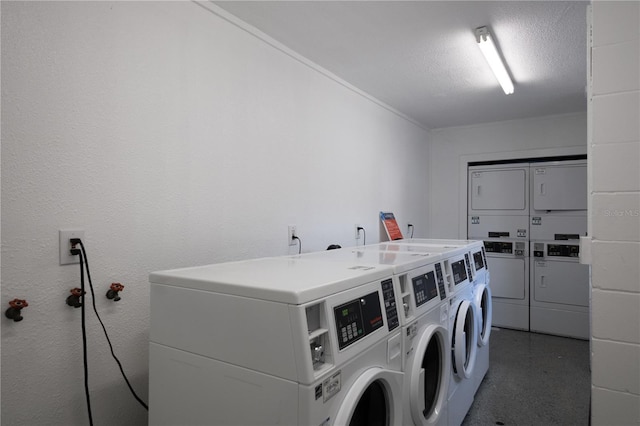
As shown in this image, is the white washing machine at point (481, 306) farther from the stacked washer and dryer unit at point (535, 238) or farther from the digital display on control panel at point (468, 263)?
the stacked washer and dryer unit at point (535, 238)

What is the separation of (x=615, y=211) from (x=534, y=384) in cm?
222

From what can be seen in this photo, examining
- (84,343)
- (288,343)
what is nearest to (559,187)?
(288,343)

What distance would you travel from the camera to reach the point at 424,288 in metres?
1.71

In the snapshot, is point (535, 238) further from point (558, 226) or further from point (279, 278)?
point (279, 278)

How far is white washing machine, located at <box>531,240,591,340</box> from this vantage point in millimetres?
3930

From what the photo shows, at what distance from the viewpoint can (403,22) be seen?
6.98 ft

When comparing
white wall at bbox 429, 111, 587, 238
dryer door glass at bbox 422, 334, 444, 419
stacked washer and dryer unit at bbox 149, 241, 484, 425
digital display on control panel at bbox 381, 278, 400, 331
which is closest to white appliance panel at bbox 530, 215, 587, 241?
white wall at bbox 429, 111, 587, 238

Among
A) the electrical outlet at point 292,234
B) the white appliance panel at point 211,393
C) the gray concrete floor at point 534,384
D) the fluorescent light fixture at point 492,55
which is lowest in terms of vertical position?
the gray concrete floor at point 534,384

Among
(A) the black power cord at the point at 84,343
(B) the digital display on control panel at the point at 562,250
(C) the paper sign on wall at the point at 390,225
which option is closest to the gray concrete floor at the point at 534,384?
(B) the digital display on control panel at the point at 562,250

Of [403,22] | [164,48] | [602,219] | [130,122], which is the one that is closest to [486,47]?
[403,22]

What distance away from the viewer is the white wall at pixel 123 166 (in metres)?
1.26

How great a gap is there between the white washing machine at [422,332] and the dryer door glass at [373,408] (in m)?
0.17

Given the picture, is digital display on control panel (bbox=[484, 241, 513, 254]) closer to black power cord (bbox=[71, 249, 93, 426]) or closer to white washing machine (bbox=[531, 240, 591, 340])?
white washing machine (bbox=[531, 240, 591, 340])

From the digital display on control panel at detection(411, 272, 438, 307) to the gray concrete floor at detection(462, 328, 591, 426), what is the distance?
1217 millimetres
